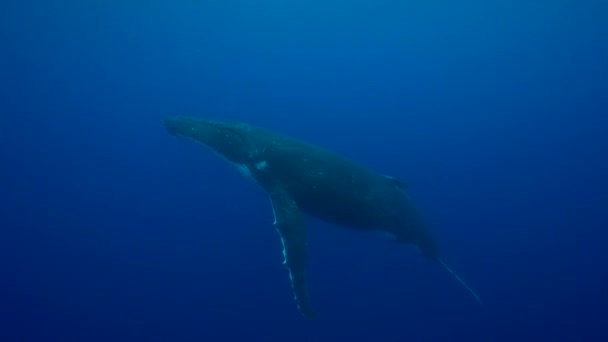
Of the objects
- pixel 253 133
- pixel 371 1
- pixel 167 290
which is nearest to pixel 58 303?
pixel 167 290

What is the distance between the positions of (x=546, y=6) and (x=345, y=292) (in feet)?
166

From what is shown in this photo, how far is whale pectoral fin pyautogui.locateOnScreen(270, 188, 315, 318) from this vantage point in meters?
8.59

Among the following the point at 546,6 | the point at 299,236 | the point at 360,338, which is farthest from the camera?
the point at 546,6

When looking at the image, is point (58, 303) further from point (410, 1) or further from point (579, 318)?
point (410, 1)

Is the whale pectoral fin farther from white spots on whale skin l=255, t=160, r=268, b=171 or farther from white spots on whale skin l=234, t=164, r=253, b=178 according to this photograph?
white spots on whale skin l=234, t=164, r=253, b=178

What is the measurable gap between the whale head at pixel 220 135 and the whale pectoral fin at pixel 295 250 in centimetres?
156

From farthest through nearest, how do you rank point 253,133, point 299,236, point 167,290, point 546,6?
point 546,6 → point 167,290 → point 253,133 → point 299,236

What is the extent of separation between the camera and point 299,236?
8.71 metres

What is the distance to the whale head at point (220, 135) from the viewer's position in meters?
9.50

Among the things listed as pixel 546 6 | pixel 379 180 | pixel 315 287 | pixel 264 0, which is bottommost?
pixel 315 287

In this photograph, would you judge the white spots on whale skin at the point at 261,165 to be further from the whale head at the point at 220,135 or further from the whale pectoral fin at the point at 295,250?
the whale pectoral fin at the point at 295,250

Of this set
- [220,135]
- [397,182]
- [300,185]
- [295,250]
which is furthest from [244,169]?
[397,182]

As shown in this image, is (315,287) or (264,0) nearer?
(315,287)

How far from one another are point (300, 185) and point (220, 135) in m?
2.01
